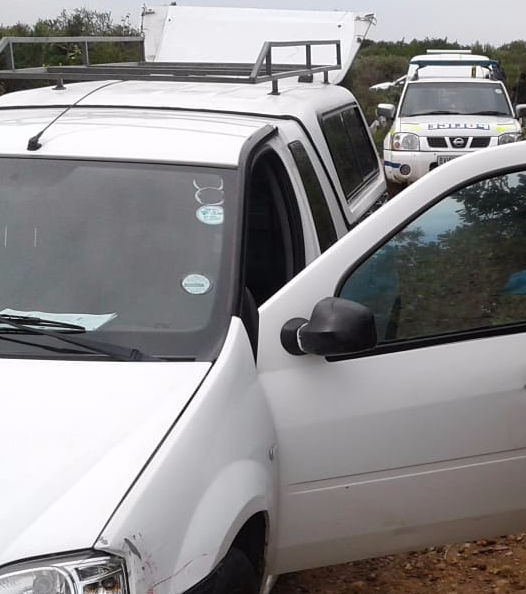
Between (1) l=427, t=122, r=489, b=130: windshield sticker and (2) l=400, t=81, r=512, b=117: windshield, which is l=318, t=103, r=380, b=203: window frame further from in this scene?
(2) l=400, t=81, r=512, b=117: windshield

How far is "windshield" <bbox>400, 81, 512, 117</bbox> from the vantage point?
47.3 ft

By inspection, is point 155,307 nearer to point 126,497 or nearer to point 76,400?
point 76,400

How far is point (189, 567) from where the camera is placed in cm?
212

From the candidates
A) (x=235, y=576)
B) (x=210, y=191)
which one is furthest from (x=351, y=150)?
(x=235, y=576)

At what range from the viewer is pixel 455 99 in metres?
14.6

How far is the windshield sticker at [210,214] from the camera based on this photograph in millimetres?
2980

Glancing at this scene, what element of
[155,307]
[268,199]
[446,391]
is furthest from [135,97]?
[446,391]

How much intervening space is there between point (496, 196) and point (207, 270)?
93 cm

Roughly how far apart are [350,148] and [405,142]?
27.2 feet

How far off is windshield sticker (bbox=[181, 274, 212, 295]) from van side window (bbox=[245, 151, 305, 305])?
2.48ft

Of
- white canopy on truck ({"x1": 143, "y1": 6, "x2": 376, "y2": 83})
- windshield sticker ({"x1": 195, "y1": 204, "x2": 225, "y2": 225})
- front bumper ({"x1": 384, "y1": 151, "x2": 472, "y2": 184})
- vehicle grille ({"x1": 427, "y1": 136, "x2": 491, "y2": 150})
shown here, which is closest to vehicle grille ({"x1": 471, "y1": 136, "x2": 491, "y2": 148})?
vehicle grille ({"x1": 427, "y1": 136, "x2": 491, "y2": 150})

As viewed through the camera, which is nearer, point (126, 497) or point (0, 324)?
point (126, 497)

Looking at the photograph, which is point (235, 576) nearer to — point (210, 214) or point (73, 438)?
point (73, 438)

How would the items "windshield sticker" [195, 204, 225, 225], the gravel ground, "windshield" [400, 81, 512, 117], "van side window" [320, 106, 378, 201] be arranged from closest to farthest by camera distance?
"windshield sticker" [195, 204, 225, 225] < the gravel ground < "van side window" [320, 106, 378, 201] < "windshield" [400, 81, 512, 117]
